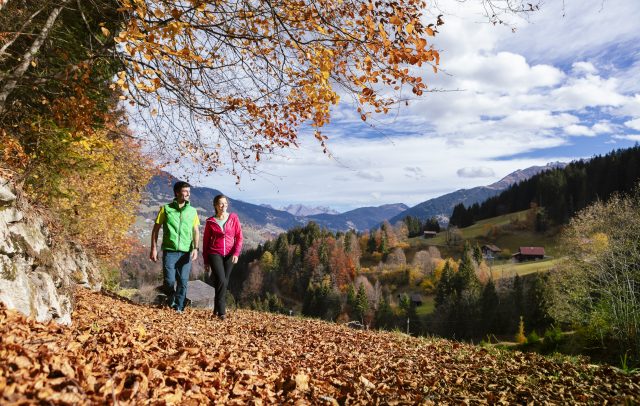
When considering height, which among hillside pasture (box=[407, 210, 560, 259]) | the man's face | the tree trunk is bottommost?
hillside pasture (box=[407, 210, 560, 259])

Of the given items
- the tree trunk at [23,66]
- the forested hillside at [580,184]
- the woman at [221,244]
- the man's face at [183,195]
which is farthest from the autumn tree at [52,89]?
the forested hillside at [580,184]

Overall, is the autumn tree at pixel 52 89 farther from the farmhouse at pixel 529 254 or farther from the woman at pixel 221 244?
the farmhouse at pixel 529 254

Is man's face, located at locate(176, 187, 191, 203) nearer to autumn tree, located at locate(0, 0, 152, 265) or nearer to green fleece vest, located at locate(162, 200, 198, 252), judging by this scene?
green fleece vest, located at locate(162, 200, 198, 252)

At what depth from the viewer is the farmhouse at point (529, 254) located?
398ft

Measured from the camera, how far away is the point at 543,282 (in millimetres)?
65938

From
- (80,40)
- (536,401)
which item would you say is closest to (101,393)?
(536,401)

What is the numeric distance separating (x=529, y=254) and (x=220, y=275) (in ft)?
437

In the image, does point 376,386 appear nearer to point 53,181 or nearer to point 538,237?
point 53,181

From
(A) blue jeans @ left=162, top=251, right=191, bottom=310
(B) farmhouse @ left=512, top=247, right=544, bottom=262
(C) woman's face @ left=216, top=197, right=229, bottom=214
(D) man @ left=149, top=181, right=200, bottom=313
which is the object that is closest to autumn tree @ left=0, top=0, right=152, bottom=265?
(D) man @ left=149, top=181, right=200, bottom=313

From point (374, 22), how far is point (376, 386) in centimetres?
470

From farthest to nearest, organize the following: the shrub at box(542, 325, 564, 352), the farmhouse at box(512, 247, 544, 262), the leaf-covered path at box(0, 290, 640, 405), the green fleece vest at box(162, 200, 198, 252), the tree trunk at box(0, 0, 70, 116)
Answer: the farmhouse at box(512, 247, 544, 262) < the shrub at box(542, 325, 564, 352) < the green fleece vest at box(162, 200, 198, 252) < the tree trunk at box(0, 0, 70, 116) < the leaf-covered path at box(0, 290, 640, 405)

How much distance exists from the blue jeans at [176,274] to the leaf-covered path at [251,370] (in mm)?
1389

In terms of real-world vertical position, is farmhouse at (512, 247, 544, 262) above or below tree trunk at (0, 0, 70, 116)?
below

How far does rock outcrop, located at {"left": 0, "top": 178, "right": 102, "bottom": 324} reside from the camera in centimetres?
485
